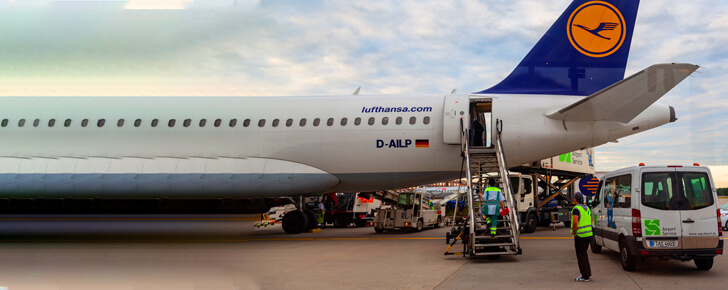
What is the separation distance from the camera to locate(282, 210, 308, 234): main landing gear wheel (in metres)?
18.4

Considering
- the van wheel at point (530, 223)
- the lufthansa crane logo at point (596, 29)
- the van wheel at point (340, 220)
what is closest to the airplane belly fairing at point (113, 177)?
the lufthansa crane logo at point (596, 29)

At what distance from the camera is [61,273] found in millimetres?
4617

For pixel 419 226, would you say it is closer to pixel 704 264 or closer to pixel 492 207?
pixel 492 207

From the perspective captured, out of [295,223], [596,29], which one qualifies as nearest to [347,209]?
[295,223]

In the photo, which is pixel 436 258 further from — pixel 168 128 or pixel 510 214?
pixel 168 128

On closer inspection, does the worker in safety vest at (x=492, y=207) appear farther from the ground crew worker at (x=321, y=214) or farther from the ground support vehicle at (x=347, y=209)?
the ground support vehicle at (x=347, y=209)

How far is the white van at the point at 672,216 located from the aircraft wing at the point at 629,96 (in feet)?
9.31

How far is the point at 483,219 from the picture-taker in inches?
484

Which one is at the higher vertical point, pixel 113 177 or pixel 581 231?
pixel 113 177

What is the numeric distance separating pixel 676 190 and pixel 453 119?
676 cm

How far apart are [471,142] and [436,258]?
5.57m

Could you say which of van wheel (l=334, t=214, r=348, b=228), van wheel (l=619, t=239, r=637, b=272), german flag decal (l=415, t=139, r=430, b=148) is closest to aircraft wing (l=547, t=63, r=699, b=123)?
german flag decal (l=415, t=139, r=430, b=148)

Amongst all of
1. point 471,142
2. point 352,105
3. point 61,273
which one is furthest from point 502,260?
point 61,273

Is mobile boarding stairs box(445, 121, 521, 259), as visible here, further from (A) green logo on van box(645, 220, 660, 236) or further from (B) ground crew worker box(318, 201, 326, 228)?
(B) ground crew worker box(318, 201, 326, 228)
